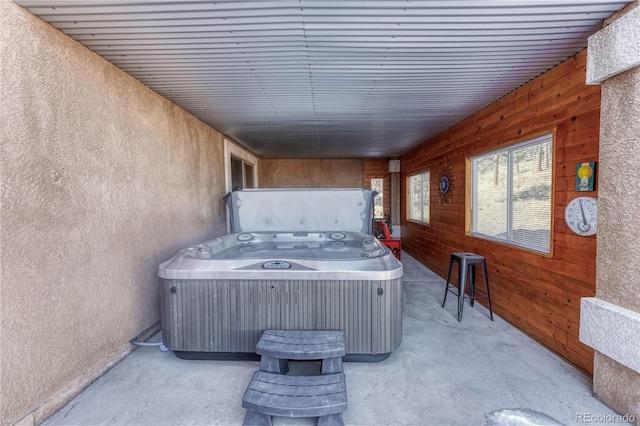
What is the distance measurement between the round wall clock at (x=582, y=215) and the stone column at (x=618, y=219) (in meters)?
0.29

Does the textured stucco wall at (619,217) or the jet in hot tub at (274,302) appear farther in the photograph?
the jet in hot tub at (274,302)

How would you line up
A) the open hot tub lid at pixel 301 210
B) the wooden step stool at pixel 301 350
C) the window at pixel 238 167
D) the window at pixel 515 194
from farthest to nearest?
1. the window at pixel 238 167
2. the open hot tub lid at pixel 301 210
3. the window at pixel 515 194
4. the wooden step stool at pixel 301 350

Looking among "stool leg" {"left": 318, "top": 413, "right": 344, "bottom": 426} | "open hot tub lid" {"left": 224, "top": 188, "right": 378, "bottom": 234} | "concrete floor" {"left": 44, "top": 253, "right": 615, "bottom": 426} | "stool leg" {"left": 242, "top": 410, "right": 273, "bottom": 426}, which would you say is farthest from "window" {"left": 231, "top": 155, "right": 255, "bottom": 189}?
"stool leg" {"left": 318, "top": 413, "right": 344, "bottom": 426}

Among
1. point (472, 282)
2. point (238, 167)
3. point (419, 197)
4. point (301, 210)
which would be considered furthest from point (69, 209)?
point (419, 197)

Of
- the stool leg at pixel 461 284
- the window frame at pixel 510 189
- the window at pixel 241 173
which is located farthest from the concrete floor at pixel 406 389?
the window at pixel 241 173

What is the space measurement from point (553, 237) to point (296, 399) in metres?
2.29

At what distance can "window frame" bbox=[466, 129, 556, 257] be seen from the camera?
2.30 m

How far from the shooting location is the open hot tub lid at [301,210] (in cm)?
366

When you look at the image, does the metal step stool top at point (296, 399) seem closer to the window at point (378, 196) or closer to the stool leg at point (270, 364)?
the stool leg at point (270, 364)

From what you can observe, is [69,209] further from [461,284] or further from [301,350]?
[461,284]

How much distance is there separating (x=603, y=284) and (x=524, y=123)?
1.58 metres

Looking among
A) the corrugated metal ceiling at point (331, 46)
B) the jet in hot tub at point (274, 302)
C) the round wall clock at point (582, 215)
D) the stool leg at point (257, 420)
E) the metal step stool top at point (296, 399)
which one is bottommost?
the stool leg at point (257, 420)

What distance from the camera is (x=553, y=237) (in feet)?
7.48

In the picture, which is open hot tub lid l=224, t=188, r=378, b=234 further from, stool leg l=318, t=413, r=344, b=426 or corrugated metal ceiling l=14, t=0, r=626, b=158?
stool leg l=318, t=413, r=344, b=426
